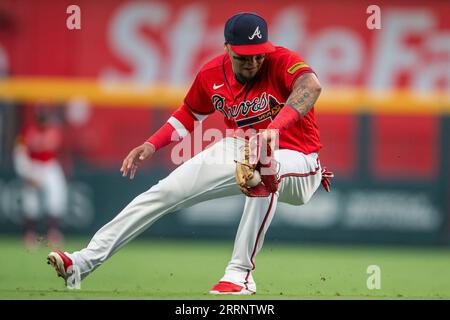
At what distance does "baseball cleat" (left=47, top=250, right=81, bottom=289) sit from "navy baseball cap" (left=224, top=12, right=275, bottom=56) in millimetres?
1630

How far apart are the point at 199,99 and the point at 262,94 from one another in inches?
22.7

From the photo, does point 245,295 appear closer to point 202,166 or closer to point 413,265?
point 202,166

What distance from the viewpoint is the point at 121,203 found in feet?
44.8

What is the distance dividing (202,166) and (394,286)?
228cm

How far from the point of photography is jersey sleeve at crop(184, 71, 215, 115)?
6742 mm

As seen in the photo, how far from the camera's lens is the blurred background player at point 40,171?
517 inches

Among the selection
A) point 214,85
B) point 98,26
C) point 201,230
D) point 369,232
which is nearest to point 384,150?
point 369,232

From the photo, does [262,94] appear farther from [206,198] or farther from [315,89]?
[206,198]

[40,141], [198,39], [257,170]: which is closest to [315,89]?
[257,170]

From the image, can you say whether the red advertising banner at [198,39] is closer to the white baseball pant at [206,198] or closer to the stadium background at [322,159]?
the stadium background at [322,159]

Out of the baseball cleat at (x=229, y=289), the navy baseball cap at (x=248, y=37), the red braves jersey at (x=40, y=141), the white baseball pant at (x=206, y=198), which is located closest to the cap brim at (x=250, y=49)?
the navy baseball cap at (x=248, y=37)

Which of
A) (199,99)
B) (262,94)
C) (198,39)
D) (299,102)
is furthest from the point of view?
(198,39)

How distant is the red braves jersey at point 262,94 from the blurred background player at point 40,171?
6729 mm

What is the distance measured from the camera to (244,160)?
20.1ft
